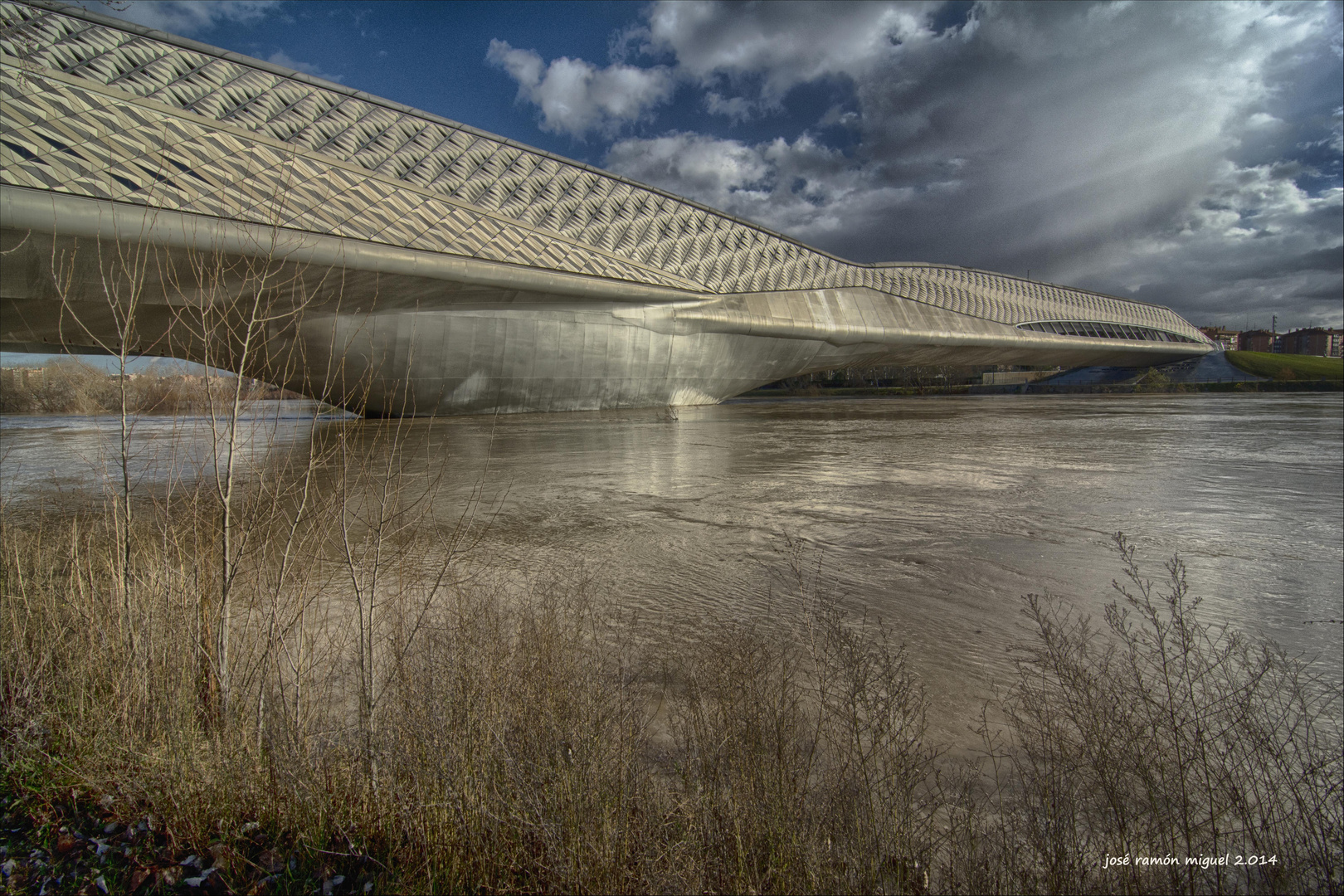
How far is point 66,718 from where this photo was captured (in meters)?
2.36

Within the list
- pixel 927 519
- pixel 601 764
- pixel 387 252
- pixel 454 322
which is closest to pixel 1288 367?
pixel 454 322

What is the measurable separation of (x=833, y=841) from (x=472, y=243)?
18.0 metres

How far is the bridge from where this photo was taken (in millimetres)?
11508

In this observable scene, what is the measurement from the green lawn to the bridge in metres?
28.8

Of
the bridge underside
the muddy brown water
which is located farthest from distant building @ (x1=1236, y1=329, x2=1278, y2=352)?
the muddy brown water

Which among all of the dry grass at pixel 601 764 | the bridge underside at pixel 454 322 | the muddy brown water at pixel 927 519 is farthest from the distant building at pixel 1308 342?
the dry grass at pixel 601 764

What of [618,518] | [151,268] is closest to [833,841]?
[618,518]

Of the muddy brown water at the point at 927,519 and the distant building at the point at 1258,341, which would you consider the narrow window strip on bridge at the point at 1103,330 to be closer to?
the muddy brown water at the point at 927,519

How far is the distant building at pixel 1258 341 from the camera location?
95688mm

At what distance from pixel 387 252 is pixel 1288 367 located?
190ft

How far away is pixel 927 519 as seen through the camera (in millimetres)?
5785

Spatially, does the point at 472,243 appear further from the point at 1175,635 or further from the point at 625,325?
the point at 1175,635

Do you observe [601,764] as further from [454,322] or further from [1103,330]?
[1103,330]

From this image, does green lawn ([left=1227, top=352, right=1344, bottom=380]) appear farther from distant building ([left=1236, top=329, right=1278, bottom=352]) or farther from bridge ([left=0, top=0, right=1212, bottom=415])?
distant building ([left=1236, top=329, right=1278, bottom=352])
